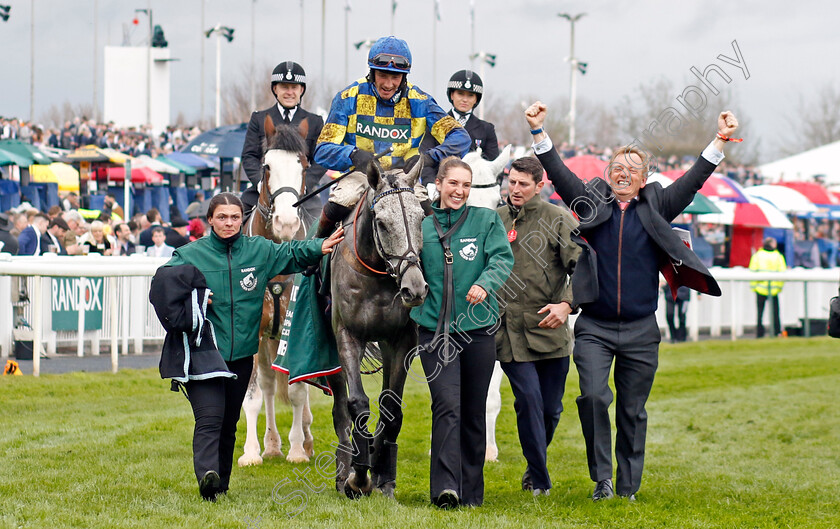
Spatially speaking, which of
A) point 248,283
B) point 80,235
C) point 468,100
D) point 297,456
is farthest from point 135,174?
point 248,283

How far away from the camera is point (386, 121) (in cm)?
716

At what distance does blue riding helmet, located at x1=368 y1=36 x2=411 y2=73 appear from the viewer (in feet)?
22.7

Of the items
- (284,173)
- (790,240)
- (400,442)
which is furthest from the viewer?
(790,240)

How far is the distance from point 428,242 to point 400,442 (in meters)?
3.30

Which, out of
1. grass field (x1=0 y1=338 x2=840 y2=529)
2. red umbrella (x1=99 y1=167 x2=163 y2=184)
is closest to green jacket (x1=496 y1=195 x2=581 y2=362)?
grass field (x1=0 y1=338 x2=840 y2=529)

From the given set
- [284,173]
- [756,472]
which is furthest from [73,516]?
[756,472]

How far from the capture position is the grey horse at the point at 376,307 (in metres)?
5.85

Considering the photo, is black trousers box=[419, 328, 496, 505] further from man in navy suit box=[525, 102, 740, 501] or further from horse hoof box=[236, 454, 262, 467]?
horse hoof box=[236, 454, 262, 467]

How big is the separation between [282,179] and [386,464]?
238 centimetres

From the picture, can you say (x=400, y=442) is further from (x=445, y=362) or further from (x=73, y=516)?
(x=73, y=516)

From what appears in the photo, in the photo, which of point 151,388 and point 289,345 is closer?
point 289,345

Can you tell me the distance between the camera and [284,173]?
7.81 meters

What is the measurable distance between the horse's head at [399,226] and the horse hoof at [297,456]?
2.60m

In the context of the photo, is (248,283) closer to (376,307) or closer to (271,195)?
(376,307)
